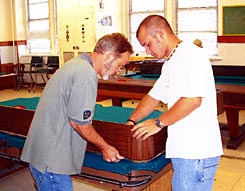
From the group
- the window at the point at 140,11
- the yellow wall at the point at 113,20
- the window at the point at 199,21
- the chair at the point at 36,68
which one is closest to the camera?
the yellow wall at the point at 113,20

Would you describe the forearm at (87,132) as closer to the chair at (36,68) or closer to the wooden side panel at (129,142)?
the wooden side panel at (129,142)

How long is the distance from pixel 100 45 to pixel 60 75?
25cm

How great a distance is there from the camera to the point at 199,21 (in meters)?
8.05

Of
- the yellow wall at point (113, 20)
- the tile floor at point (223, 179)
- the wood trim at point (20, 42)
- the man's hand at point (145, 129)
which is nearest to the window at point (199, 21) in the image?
the yellow wall at point (113, 20)

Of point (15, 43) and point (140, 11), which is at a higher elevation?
point (140, 11)

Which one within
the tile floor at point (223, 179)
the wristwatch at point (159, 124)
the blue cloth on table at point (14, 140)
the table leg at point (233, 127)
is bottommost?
the tile floor at point (223, 179)

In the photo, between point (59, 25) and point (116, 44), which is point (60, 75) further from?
point (59, 25)

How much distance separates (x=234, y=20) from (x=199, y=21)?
34.0 inches

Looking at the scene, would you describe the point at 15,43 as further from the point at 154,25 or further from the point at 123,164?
the point at 154,25

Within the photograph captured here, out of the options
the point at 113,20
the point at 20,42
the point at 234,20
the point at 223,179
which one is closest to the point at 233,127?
the point at 223,179

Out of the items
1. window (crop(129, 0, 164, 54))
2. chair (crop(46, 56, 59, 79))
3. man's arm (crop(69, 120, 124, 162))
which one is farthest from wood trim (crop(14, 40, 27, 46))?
man's arm (crop(69, 120, 124, 162))

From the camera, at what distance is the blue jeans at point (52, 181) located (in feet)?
6.16

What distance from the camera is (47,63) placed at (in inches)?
398

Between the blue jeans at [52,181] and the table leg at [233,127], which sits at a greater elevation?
the blue jeans at [52,181]
